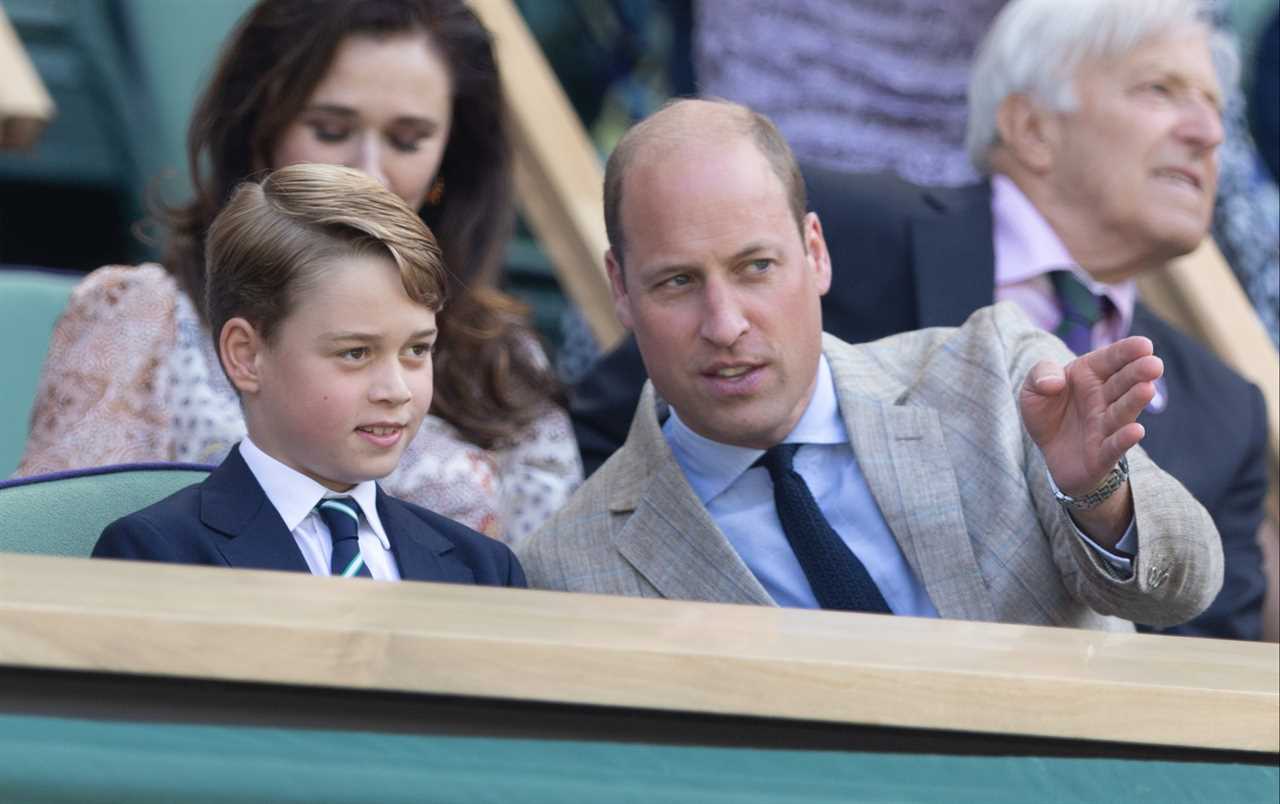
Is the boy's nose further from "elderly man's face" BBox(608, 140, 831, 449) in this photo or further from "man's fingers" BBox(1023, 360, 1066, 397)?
"man's fingers" BBox(1023, 360, 1066, 397)

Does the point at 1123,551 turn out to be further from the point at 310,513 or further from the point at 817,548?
the point at 310,513

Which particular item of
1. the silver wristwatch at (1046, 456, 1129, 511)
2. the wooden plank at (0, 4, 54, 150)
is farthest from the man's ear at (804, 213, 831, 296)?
the wooden plank at (0, 4, 54, 150)

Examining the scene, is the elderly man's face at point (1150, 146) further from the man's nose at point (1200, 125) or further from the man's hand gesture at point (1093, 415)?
the man's hand gesture at point (1093, 415)

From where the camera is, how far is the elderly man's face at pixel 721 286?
1698 millimetres

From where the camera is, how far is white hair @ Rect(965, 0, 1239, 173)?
2.53 metres

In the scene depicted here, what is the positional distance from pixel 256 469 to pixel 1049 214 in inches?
57.3

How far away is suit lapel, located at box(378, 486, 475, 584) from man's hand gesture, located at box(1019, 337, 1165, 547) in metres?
0.50

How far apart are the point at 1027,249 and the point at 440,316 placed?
0.78 meters

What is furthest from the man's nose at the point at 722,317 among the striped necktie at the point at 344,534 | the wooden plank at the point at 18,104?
the wooden plank at the point at 18,104

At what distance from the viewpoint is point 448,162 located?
2.38 metres

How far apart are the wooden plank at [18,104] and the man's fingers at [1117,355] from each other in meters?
1.57

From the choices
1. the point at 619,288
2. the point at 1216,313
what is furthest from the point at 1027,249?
the point at 619,288

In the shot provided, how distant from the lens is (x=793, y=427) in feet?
5.97

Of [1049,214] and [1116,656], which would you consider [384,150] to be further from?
[1116,656]
